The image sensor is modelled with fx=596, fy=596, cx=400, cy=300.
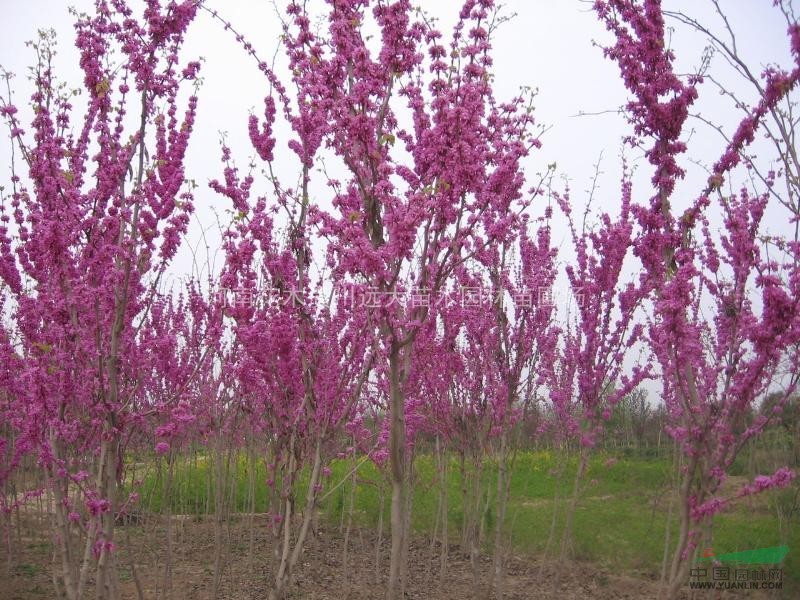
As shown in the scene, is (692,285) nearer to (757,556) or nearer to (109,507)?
(109,507)

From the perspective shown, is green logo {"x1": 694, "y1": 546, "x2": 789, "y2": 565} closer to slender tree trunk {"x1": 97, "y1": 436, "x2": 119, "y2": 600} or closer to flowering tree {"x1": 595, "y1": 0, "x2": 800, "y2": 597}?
flowering tree {"x1": 595, "y1": 0, "x2": 800, "y2": 597}

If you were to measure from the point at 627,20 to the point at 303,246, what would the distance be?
2.48 m

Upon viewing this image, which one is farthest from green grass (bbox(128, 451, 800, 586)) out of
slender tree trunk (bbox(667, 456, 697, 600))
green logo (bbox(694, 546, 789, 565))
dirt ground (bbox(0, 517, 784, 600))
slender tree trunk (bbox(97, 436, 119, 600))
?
slender tree trunk (bbox(667, 456, 697, 600))

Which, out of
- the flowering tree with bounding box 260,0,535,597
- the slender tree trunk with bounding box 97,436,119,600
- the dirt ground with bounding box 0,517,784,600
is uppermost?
the flowering tree with bounding box 260,0,535,597

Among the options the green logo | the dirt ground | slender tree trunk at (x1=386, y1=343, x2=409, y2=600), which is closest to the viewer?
slender tree trunk at (x1=386, y1=343, x2=409, y2=600)

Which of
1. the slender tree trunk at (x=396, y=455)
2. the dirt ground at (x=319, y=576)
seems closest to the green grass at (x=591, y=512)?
the dirt ground at (x=319, y=576)

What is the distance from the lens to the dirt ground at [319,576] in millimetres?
6734

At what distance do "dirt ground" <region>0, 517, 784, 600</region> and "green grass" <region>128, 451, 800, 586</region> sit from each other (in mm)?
431

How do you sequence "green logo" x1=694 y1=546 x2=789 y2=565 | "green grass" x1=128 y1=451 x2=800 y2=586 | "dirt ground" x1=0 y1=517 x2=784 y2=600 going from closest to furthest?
"green logo" x1=694 y1=546 x2=789 y2=565
"dirt ground" x1=0 y1=517 x2=784 y2=600
"green grass" x1=128 y1=451 x2=800 y2=586

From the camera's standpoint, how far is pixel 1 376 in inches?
177

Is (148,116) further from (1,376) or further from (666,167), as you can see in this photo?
(666,167)

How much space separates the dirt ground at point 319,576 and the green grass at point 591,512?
43 cm

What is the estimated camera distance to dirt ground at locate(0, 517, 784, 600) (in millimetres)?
6734

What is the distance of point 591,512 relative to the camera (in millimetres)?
10188
